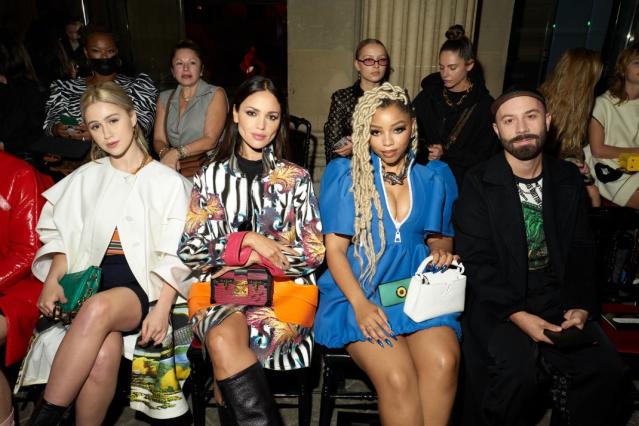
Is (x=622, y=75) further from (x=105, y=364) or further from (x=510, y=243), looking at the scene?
(x=105, y=364)

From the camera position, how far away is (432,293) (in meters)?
2.13

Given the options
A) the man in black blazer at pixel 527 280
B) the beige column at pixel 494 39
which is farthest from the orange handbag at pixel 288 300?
the beige column at pixel 494 39

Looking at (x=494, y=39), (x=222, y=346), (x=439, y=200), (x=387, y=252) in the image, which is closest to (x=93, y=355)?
(x=222, y=346)

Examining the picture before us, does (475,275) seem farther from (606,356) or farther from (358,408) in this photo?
(358,408)

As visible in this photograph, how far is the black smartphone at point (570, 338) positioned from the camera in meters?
2.14

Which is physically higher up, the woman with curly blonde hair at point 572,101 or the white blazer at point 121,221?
the woman with curly blonde hair at point 572,101

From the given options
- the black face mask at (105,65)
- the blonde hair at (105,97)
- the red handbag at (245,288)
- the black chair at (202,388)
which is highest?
the black face mask at (105,65)

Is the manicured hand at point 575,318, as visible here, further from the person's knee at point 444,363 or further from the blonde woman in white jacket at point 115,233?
the blonde woman in white jacket at point 115,233

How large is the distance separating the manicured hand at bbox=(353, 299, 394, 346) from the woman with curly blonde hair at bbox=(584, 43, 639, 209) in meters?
2.56

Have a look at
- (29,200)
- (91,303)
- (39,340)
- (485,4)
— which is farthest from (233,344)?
(485,4)

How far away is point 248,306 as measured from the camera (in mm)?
2318

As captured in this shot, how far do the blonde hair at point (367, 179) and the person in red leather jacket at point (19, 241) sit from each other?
1.75m

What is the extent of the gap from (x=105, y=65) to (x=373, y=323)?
3.01 m

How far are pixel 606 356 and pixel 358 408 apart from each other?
4.48 feet
